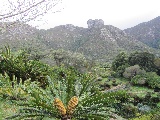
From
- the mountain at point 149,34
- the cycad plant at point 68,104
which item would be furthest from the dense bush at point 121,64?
the mountain at point 149,34

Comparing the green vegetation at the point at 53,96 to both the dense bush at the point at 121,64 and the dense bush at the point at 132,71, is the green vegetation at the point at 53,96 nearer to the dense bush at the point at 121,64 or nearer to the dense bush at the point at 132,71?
the dense bush at the point at 132,71

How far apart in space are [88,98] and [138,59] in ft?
218

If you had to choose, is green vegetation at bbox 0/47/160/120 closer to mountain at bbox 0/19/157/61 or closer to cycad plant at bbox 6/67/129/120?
cycad plant at bbox 6/67/129/120

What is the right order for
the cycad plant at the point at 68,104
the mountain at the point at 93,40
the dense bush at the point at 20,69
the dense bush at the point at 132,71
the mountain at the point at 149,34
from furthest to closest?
the mountain at the point at 149,34, the mountain at the point at 93,40, the dense bush at the point at 132,71, the dense bush at the point at 20,69, the cycad plant at the point at 68,104

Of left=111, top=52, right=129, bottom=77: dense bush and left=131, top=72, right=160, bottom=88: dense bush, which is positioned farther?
left=111, top=52, right=129, bottom=77: dense bush

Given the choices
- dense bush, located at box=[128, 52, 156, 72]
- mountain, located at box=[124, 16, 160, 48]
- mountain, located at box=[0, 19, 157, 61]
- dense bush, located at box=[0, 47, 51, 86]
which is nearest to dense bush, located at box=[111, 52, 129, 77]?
dense bush, located at box=[128, 52, 156, 72]

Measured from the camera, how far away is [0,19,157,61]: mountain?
116 m

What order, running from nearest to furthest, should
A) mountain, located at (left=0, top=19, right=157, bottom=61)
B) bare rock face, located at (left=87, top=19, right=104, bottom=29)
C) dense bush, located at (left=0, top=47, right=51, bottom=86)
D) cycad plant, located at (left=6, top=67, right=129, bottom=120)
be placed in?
1. cycad plant, located at (left=6, top=67, right=129, bottom=120)
2. dense bush, located at (left=0, top=47, right=51, bottom=86)
3. mountain, located at (left=0, top=19, right=157, bottom=61)
4. bare rock face, located at (left=87, top=19, right=104, bottom=29)

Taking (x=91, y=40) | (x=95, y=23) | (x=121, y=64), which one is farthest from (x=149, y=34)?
(x=121, y=64)

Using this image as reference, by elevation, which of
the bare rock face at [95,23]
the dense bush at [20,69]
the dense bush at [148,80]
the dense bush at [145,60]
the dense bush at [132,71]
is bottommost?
the dense bush at [148,80]

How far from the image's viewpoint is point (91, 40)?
12962 cm

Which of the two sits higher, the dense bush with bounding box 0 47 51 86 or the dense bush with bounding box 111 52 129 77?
the dense bush with bounding box 0 47 51 86

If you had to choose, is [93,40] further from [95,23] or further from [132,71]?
[132,71]

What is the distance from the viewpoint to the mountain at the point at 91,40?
11588 cm
